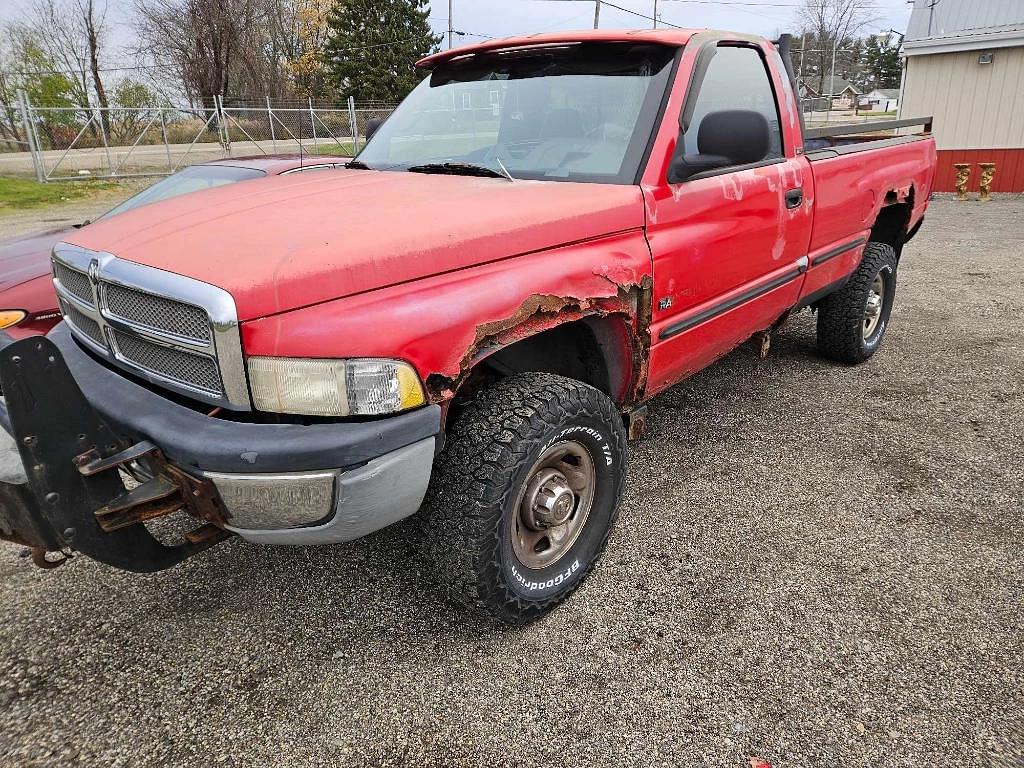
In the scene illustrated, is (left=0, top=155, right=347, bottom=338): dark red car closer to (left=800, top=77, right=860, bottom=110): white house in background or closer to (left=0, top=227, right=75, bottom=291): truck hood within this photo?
(left=0, top=227, right=75, bottom=291): truck hood

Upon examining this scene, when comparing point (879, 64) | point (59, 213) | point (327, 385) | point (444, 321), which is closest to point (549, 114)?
point (444, 321)

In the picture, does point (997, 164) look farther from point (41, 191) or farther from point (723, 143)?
point (41, 191)

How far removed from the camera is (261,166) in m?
5.99

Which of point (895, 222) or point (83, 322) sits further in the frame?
point (895, 222)

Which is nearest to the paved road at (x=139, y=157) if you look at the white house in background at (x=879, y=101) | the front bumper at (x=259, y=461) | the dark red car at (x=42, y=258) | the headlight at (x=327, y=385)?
the dark red car at (x=42, y=258)

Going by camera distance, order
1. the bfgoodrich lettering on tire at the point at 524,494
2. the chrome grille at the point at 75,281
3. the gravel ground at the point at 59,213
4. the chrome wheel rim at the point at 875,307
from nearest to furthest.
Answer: the bfgoodrich lettering on tire at the point at 524,494 < the chrome grille at the point at 75,281 < the chrome wheel rim at the point at 875,307 < the gravel ground at the point at 59,213

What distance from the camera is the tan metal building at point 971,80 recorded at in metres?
14.2

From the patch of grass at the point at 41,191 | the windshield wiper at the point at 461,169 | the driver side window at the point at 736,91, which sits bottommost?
the patch of grass at the point at 41,191

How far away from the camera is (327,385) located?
6.31 feet

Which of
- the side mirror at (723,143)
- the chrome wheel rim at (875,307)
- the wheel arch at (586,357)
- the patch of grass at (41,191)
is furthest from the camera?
the patch of grass at (41,191)

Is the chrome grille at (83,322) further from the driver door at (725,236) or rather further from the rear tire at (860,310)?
the rear tire at (860,310)

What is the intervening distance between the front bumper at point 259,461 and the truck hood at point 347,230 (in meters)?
0.35

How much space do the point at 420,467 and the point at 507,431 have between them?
357mm

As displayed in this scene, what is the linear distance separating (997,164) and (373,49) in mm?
35786
